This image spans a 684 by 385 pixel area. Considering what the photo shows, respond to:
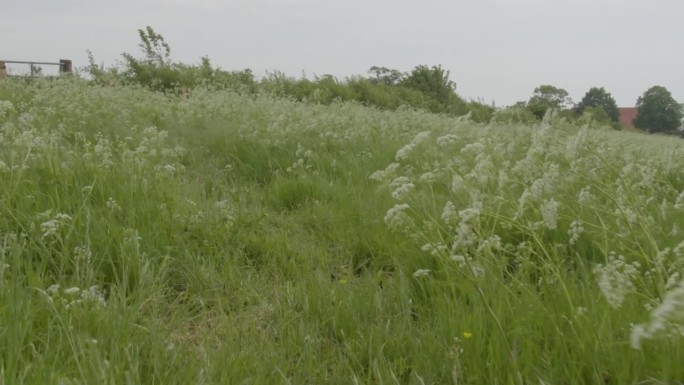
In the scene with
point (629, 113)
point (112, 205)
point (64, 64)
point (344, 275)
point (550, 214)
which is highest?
point (629, 113)

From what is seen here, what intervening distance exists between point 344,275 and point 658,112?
209ft

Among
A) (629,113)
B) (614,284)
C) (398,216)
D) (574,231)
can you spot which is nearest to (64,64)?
(398,216)

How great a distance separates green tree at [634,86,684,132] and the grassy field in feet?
193

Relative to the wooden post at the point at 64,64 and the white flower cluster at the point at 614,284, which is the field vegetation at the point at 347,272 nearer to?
the white flower cluster at the point at 614,284

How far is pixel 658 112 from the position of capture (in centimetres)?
5881

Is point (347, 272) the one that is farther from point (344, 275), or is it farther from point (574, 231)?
point (574, 231)

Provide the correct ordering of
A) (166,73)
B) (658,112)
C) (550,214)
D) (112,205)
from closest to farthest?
(550,214) < (112,205) < (166,73) < (658,112)

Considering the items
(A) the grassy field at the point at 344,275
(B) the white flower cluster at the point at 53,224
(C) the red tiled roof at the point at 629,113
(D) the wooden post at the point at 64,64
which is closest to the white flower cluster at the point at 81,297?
(A) the grassy field at the point at 344,275

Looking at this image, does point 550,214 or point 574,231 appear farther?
point 574,231

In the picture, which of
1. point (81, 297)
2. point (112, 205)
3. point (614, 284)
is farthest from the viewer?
point (112, 205)

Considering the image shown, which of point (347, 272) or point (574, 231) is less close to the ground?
point (574, 231)

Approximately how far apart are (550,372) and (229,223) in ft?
7.09

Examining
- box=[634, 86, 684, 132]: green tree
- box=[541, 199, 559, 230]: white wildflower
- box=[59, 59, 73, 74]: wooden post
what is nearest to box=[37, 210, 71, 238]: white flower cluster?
box=[541, 199, 559, 230]: white wildflower

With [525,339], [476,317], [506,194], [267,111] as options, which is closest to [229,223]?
[506,194]
